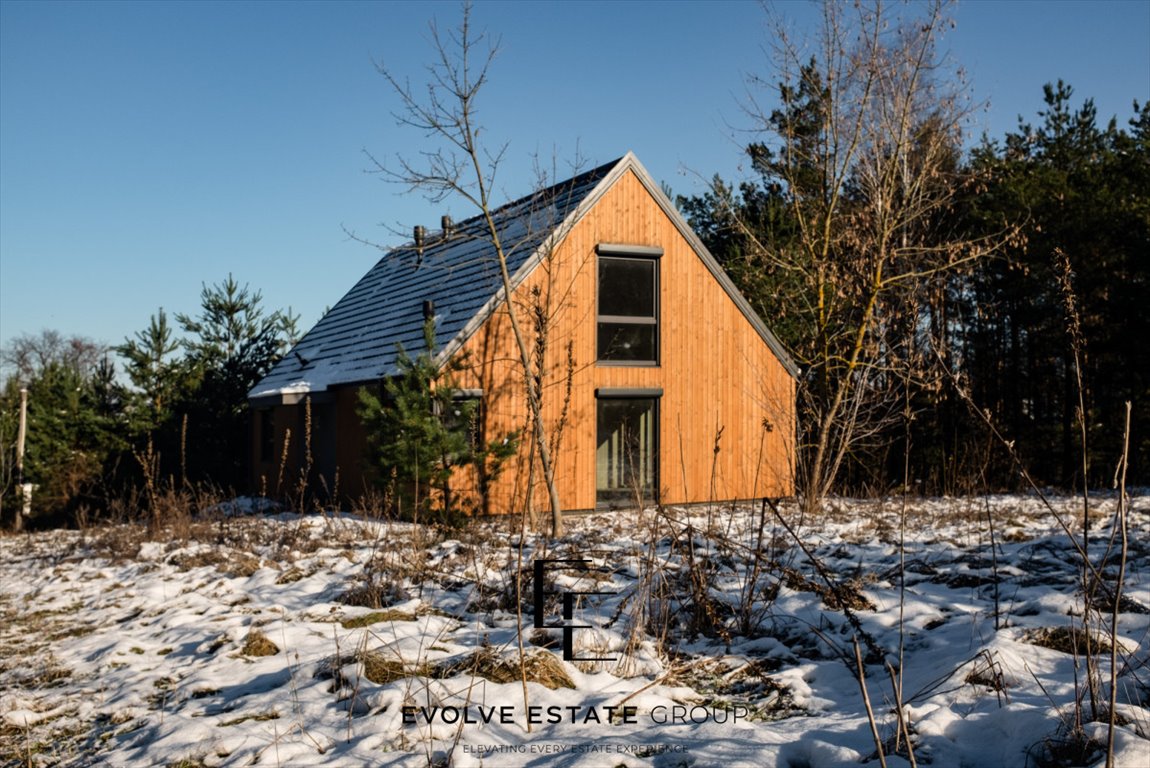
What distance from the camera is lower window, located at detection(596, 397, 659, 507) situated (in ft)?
50.8

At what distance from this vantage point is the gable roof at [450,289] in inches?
575

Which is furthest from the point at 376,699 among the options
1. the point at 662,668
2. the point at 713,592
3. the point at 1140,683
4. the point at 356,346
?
the point at 356,346

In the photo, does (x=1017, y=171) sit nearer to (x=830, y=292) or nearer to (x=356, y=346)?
(x=830, y=292)

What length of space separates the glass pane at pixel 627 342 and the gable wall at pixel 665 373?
0.21 meters

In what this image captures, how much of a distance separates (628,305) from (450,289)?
3.23 meters

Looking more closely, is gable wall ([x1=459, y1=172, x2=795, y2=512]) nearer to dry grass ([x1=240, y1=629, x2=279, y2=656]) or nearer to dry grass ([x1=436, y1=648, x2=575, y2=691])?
dry grass ([x1=240, y1=629, x2=279, y2=656])

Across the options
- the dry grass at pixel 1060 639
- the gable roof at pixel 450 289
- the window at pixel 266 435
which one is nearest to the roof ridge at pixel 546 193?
the gable roof at pixel 450 289

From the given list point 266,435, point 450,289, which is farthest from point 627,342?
point 266,435

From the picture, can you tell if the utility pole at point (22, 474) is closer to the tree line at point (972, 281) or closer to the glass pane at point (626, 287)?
the glass pane at point (626, 287)

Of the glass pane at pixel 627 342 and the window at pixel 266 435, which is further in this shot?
the window at pixel 266 435

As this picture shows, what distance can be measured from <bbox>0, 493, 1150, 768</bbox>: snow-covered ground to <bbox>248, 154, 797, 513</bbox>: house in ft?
20.7

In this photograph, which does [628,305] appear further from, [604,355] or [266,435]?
[266,435]

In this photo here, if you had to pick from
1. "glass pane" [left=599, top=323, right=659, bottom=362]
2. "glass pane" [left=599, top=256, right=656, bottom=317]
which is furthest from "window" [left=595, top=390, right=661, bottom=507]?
"glass pane" [left=599, top=256, right=656, bottom=317]

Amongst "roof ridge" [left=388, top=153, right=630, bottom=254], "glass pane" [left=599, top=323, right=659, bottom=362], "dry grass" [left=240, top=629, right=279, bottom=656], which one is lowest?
"dry grass" [left=240, top=629, right=279, bottom=656]
